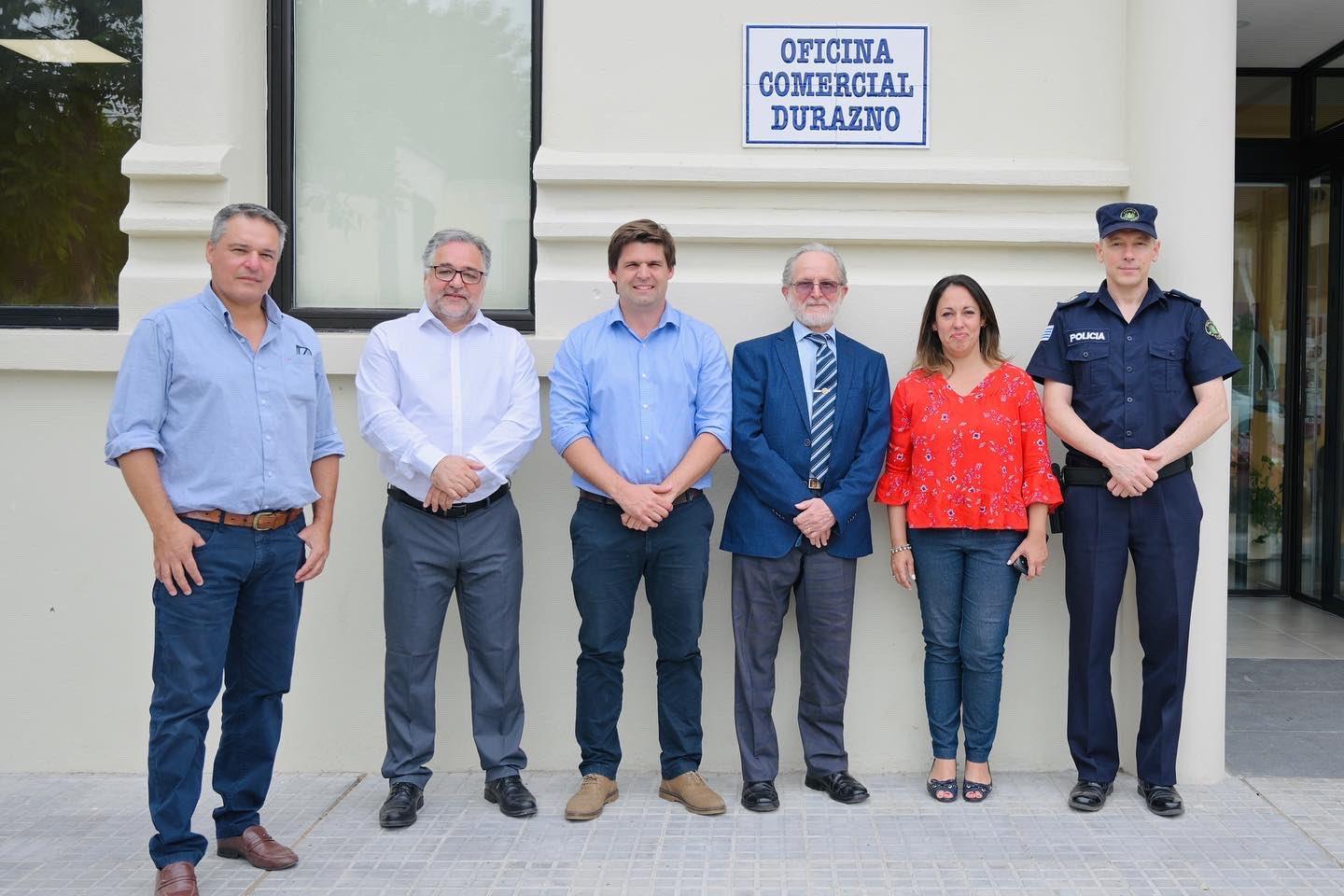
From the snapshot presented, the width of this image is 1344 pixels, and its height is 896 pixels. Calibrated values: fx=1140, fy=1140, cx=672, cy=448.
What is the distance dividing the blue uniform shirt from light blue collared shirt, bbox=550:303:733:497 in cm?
127

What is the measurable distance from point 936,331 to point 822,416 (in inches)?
21.9

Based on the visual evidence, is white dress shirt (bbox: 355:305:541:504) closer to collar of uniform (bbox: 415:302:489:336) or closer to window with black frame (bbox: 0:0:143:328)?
collar of uniform (bbox: 415:302:489:336)

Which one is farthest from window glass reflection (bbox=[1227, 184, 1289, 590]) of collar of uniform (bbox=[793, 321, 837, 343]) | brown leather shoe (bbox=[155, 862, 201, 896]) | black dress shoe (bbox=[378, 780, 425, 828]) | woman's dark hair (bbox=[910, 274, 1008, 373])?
brown leather shoe (bbox=[155, 862, 201, 896])

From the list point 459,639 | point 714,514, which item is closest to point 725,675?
point 714,514

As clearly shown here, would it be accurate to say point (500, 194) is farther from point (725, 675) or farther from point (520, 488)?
point (725, 675)

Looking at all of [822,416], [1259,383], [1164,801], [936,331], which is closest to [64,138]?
[822,416]

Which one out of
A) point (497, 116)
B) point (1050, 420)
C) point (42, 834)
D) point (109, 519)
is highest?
point (497, 116)

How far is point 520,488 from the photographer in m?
4.53

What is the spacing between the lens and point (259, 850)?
3549 mm

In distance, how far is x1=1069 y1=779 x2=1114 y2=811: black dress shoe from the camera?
4.04 metres

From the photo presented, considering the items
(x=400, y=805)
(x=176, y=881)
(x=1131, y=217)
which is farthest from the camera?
(x=1131, y=217)

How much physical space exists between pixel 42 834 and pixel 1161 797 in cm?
386

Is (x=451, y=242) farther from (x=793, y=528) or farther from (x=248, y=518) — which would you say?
(x=793, y=528)

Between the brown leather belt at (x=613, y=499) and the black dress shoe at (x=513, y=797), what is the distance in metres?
1.03
